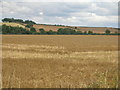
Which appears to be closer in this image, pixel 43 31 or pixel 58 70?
pixel 58 70

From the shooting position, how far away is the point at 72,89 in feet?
19.3

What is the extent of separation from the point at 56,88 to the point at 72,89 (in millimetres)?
501

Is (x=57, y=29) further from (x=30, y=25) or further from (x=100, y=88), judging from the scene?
(x=100, y=88)

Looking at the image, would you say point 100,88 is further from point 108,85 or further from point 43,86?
point 43,86

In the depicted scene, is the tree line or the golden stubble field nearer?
the golden stubble field

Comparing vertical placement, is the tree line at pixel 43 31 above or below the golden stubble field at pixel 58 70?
above

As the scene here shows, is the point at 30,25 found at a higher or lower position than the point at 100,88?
higher

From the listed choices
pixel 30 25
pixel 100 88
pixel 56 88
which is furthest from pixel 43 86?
pixel 30 25

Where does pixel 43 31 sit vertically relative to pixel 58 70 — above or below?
above

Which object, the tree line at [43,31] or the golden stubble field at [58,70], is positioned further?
the tree line at [43,31]

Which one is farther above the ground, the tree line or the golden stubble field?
the tree line

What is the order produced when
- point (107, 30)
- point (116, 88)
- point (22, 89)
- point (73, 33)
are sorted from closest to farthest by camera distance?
point (116, 88), point (22, 89), point (107, 30), point (73, 33)

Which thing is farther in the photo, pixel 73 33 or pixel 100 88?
pixel 73 33

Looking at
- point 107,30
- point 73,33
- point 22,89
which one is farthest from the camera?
point 73,33
